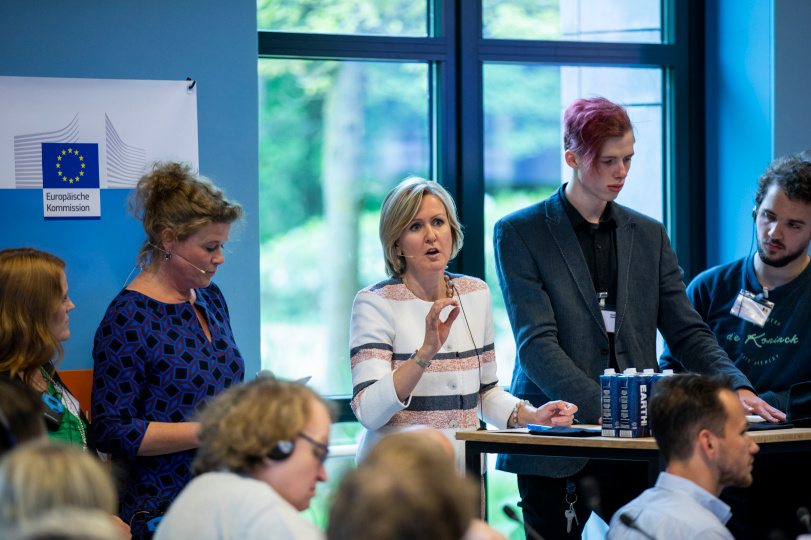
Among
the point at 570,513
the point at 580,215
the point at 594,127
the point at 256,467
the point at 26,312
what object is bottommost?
the point at 570,513

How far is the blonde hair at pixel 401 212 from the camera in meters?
2.99

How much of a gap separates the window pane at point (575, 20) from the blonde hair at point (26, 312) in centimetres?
268

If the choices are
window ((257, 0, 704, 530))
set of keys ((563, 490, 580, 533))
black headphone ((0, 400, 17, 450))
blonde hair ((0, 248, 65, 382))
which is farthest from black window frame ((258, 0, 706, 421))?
black headphone ((0, 400, 17, 450))

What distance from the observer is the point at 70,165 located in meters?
3.44

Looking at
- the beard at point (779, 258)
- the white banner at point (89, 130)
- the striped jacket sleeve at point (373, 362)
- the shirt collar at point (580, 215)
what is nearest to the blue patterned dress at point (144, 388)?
the striped jacket sleeve at point (373, 362)

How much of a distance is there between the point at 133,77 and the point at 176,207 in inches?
40.2

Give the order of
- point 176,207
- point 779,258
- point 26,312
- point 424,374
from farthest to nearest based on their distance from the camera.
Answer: point 779,258
point 424,374
point 176,207
point 26,312

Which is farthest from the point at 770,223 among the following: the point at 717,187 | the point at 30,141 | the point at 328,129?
the point at 30,141

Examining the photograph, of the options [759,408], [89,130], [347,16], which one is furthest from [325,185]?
[759,408]

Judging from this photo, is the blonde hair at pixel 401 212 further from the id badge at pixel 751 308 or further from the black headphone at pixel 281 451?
the black headphone at pixel 281 451

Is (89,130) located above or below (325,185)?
above

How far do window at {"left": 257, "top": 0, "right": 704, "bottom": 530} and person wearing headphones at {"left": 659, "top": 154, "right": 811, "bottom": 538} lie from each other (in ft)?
4.21

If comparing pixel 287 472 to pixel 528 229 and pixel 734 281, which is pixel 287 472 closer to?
pixel 528 229

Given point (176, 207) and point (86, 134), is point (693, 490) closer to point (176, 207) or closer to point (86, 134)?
point (176, 207)
